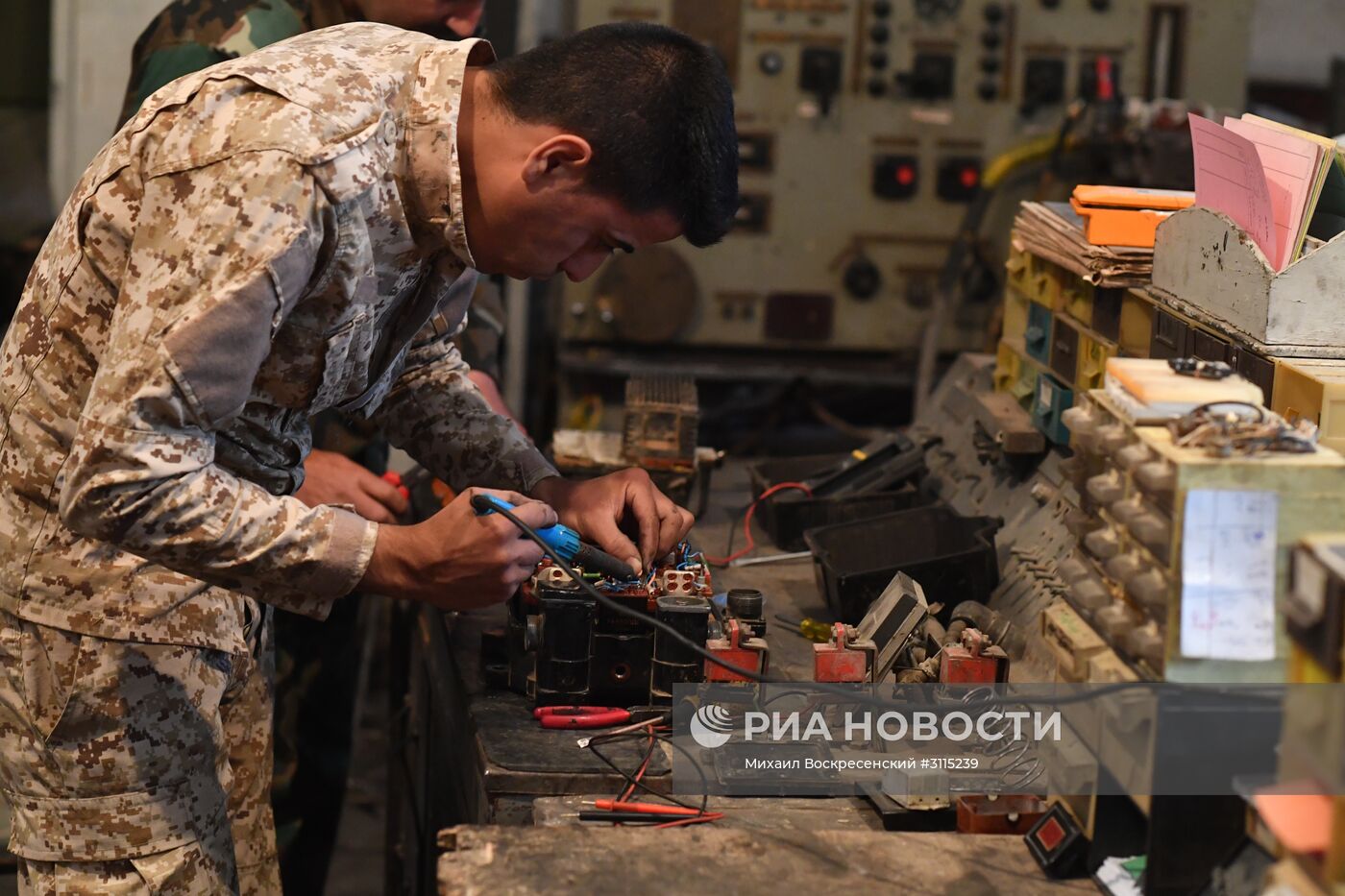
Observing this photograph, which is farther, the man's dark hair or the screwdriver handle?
the screwdriver handle

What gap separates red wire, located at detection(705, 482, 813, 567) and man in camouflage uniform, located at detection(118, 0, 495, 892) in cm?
46

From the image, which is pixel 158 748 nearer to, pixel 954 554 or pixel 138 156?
pixel 138 156

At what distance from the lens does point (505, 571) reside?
170 cm

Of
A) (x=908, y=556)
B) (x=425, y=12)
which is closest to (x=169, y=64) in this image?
(x=425, y=12)

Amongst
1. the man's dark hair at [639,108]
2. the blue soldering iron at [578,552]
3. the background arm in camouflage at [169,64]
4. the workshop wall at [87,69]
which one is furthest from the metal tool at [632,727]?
the workshop wall at [87,69]

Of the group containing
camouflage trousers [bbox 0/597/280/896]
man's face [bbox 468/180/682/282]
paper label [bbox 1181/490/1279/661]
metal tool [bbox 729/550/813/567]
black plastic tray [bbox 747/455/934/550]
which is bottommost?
camouflage trousers [bbox 0/597/280/896]

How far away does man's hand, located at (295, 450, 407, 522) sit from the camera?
2.34 m

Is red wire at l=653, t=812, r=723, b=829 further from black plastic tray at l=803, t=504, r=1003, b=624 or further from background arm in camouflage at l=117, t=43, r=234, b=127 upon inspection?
background arm in camouflage at l=117, t=43, r=234, b=127

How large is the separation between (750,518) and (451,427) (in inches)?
27.0

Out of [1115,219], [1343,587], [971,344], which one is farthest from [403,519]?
[971,344]

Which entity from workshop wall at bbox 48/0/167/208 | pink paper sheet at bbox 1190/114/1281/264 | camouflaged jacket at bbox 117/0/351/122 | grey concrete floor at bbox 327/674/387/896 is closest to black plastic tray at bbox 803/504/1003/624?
pink paper sheet at bbox 1190/114/1281/264

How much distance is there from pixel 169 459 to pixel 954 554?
43.5 inches

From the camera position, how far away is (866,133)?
4504 millimetres

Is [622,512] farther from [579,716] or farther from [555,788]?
[555,788]
